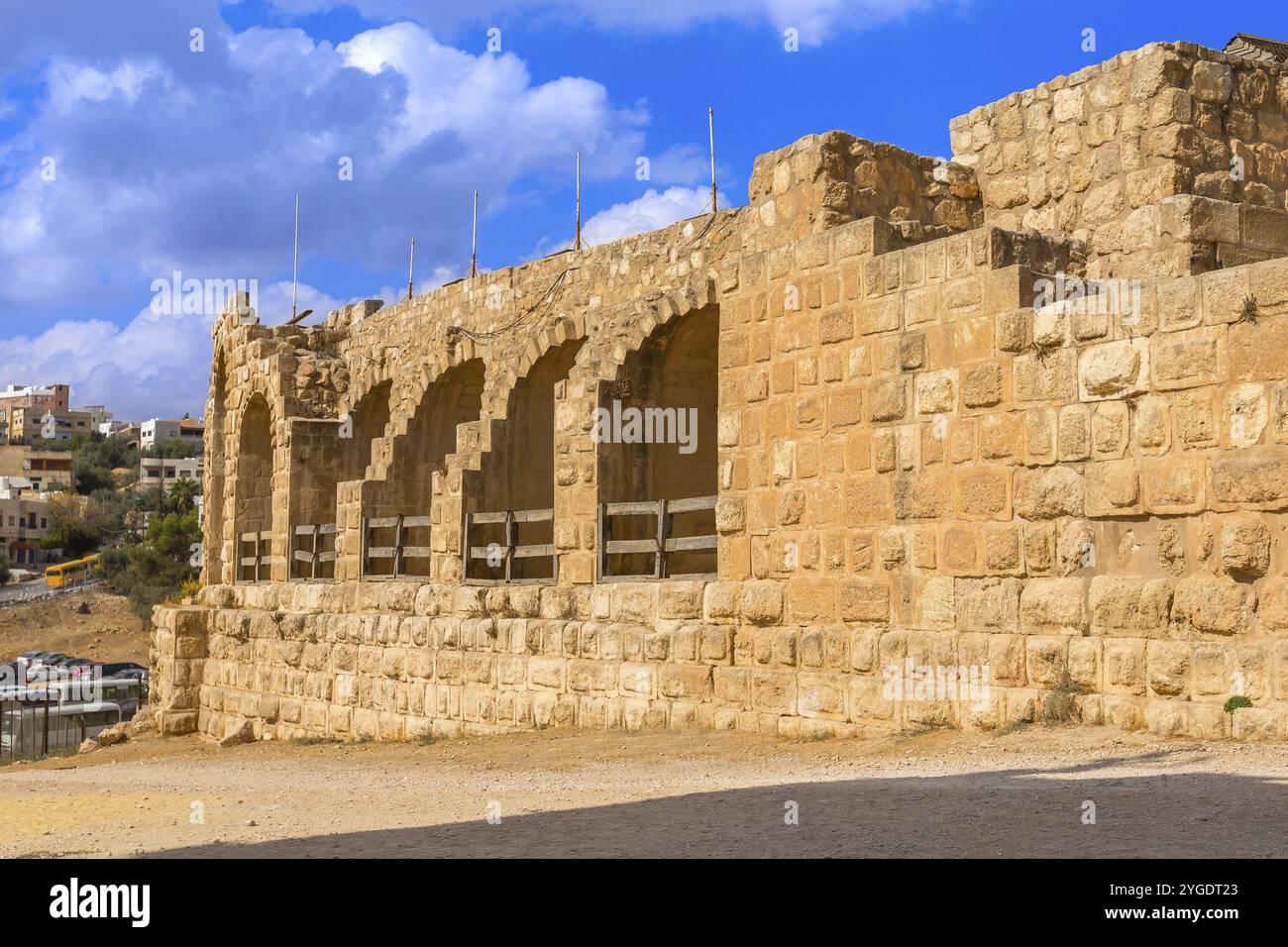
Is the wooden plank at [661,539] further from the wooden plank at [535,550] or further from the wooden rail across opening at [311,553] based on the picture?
the wooden rail across opening at [311,553]

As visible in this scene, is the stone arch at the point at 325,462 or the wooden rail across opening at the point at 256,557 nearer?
the stone arch at the point at 325,462

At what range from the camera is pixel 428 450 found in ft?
54.1

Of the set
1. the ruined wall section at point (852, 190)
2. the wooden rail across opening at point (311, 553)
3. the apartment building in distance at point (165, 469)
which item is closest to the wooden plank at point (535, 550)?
the ruined wall section at point (852, 190)

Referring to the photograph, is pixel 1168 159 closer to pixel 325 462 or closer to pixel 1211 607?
pixel 1211 607

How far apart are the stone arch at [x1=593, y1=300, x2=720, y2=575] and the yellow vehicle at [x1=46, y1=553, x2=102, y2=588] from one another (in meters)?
57.8

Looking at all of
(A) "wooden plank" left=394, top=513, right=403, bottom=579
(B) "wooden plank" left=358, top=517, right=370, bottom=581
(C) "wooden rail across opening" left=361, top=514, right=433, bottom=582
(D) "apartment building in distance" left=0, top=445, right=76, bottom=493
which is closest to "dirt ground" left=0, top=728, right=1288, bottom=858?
(C) "wooden rail across opening" left=361, top=514, right=433, bottom=582

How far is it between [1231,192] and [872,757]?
4.32m

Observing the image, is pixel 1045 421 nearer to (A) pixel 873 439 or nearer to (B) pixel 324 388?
(A) pixel 873 439

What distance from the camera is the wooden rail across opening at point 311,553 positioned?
16625 mm

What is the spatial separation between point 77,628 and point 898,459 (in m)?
52.5

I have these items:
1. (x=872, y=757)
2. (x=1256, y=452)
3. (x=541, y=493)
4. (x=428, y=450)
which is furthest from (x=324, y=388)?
(x=1256, y=452)

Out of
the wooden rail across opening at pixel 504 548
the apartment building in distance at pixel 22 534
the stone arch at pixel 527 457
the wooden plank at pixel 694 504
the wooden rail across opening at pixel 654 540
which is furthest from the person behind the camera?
the apartment building in distance at pixel 22 534

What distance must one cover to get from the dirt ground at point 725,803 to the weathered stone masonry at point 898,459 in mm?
578

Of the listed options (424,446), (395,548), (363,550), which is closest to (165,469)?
(424,446)
